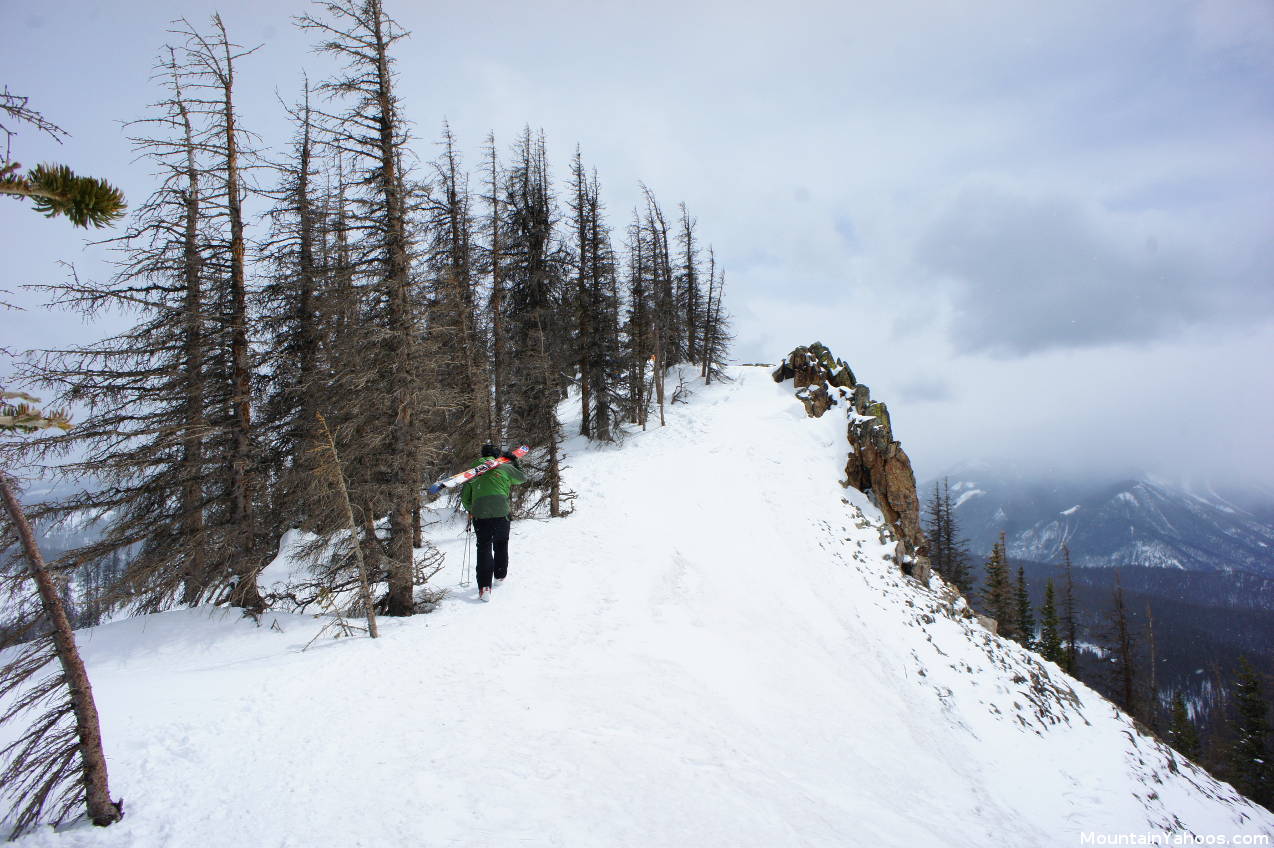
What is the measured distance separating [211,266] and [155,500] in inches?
202

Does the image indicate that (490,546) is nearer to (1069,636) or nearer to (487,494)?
(487,494)

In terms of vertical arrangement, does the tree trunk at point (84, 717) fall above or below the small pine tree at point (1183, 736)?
above

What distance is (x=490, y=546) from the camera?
952cm

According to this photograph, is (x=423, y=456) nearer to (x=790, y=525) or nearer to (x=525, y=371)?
(x=525, y=371)

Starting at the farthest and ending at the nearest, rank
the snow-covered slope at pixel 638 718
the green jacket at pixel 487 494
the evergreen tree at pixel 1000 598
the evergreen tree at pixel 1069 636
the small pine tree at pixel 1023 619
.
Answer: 1. the small pine tree at pixel 1023 619
2. the evergreen tree at pixel 1069 636
3. the evergreen tree at pixel 1000 598
4. the green jacket at pixel 487 494
5. the snow-covered slope at pixel 638 718

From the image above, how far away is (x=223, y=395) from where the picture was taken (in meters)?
10.8

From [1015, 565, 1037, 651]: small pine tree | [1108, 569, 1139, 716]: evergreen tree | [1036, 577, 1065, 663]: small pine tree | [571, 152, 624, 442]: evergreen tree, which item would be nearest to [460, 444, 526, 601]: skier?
[571, 152, 624, 442]: evergreen tree

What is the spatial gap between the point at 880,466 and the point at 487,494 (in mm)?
19239

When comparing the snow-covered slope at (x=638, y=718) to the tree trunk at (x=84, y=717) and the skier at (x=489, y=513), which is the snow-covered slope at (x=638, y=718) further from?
the skier at (x=489, y=513)

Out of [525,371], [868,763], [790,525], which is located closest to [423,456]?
[525,371]

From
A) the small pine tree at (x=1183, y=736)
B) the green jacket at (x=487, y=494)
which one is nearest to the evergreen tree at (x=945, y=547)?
the small pine tree at (x=1183, y=736)

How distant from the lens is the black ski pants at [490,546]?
9414 millimetres

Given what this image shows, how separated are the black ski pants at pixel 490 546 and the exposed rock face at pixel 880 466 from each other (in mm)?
15108

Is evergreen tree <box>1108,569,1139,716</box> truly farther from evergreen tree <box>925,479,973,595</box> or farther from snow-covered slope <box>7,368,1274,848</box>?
snow-covered slope <box>7,368,1274,848</box>
